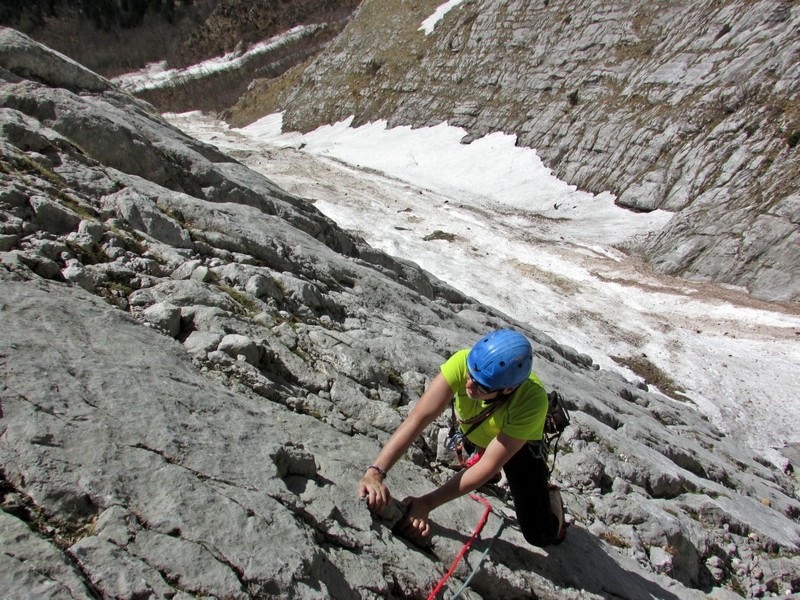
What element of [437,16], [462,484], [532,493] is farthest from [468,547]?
[437,16]

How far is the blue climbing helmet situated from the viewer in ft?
13.0

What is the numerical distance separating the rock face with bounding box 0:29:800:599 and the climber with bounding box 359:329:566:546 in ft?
0.75

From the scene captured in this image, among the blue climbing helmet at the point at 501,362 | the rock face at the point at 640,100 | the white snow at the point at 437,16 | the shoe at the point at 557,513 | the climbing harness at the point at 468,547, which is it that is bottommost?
Answer: the climbing harness at the point at 468,547

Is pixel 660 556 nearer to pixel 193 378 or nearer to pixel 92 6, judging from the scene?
pixel 193 378

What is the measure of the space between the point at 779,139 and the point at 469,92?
24.0 metres

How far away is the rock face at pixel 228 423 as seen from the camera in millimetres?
3080

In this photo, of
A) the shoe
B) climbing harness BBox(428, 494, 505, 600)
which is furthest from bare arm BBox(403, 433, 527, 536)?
the shoe

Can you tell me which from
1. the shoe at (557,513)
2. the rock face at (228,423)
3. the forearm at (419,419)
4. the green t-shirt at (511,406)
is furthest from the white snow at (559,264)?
the forearm at (419,419)

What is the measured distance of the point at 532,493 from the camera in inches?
179

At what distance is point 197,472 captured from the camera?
3.58 meters

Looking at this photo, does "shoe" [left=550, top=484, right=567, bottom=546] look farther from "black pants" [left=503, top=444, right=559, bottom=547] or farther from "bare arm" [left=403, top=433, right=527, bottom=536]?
"bare arm" [left=403, top=433, right=527, bottom=536]

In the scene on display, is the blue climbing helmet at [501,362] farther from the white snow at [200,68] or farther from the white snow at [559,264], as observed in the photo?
the white snow at [200,68]

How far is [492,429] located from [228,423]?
2.18 metres

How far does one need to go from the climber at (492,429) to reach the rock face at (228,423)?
23cm
